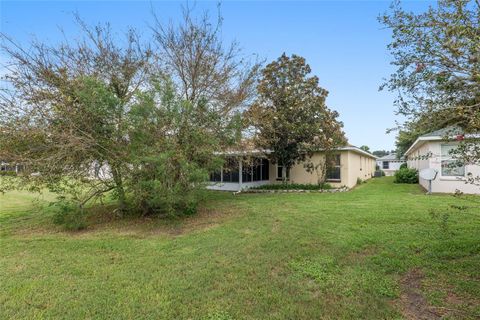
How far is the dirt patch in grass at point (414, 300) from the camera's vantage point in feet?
10.0

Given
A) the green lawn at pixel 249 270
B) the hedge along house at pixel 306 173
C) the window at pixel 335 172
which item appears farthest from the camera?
the window at pixel 335 172

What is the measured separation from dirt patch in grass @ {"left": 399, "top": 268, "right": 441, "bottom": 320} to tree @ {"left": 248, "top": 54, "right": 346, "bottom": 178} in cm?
969

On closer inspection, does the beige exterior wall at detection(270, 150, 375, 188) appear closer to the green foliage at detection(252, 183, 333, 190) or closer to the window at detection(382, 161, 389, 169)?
the green foliage at detection(252, 183, 333, 190)

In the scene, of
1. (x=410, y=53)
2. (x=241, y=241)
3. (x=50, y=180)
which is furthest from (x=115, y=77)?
(x=410, y=53)

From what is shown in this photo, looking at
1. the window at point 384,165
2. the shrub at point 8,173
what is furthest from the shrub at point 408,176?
the window at point 384,165

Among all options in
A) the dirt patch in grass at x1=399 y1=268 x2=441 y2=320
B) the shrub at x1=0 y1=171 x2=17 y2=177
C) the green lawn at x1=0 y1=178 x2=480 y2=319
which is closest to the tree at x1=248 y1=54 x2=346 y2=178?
the green lawn at x1=0 y1=178 x2=480 y2=319

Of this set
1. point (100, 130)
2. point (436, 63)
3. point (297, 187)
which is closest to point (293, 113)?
point (297, 187)

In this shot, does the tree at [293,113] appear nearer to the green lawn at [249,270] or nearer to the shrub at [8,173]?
the green lawn at [249,270]

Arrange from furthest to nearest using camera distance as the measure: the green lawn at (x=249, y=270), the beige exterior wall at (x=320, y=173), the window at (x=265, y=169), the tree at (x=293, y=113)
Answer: the window at (x=265, y=169) < the beige exterior wall at (x=320, y=173) < the tree at (x=293, y=113) < the green lawn at (x=249, y=270)

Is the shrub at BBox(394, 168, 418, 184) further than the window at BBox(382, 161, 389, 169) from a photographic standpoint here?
No

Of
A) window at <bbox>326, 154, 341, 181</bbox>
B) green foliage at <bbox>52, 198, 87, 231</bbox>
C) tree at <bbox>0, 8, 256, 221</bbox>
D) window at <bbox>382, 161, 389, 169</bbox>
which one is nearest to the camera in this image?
tree at <bbox>0, 8, 256, 221</bbox>

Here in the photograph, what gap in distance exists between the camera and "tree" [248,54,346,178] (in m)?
13.9

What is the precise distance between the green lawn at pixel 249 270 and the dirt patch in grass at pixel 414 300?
0.04 ft

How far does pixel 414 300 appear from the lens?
3.36 m
